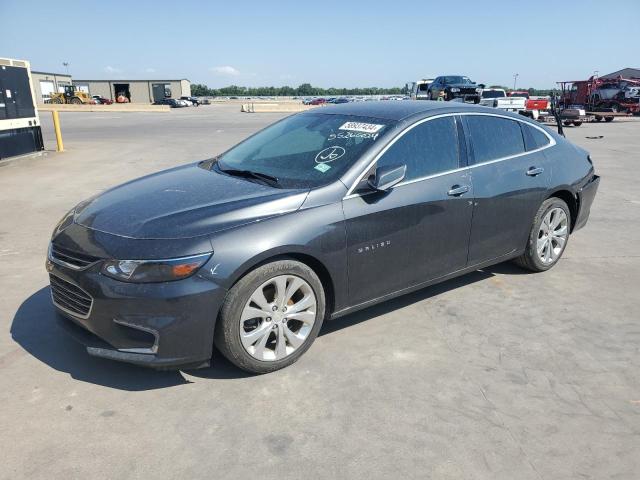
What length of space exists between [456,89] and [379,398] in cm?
2763

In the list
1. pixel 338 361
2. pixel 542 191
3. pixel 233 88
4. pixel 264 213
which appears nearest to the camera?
pixel 264 213

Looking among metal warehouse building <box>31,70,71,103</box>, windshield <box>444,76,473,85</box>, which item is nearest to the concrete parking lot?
windshield <box>444,76,473,85</box>

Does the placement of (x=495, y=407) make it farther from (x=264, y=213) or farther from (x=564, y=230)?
(x=564, y=230)

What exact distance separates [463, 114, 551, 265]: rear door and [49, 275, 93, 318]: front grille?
287cm

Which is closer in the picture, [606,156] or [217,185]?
[217,185]

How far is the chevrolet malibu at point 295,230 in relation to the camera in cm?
279

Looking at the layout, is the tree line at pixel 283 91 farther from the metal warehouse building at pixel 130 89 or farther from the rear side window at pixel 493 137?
the rear side window at pixel 493 137

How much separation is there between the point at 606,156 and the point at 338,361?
42.5 ft

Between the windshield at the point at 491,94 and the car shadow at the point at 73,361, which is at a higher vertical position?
the windshield at the point at 491,94

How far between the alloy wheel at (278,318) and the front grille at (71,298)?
35.9 inches

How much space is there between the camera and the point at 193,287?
2740 millimetres

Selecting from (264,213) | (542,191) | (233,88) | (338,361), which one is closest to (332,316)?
(338,361)

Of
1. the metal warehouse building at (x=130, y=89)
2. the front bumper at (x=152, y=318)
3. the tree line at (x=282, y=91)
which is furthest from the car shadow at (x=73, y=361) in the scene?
the tree line at (x=282, y=91)

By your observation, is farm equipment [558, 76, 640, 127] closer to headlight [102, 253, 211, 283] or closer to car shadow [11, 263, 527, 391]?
car shadow [11, 263, 527, 391]
